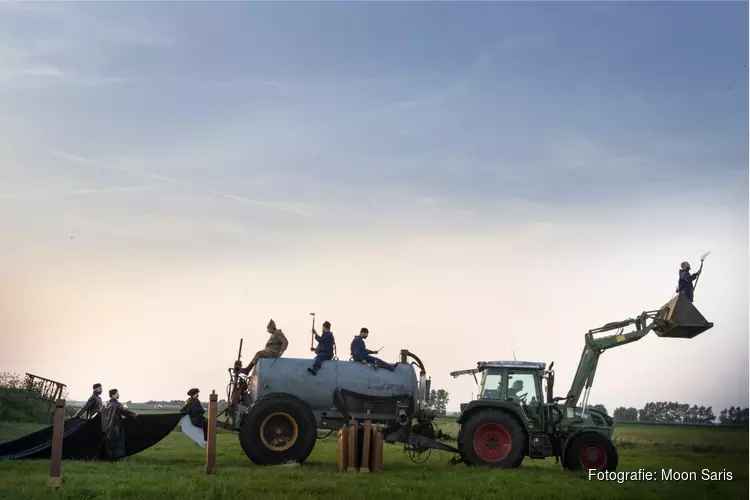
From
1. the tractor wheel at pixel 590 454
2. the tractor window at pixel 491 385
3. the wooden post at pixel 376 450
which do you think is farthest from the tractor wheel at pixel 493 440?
the wooden post at pixel 376 450

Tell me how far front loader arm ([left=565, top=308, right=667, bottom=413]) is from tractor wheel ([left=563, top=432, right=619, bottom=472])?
154 centimetres

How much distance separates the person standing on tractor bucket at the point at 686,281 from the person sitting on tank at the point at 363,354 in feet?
26.5

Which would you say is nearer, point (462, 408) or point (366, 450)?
point (366, 450)

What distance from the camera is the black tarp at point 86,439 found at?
2053cm

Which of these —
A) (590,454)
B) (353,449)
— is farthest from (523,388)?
(353,449)

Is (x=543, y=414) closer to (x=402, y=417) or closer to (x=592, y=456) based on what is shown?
(x=592, y=456)

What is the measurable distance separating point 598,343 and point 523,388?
2.62 m

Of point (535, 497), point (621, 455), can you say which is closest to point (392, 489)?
point (535, 497)

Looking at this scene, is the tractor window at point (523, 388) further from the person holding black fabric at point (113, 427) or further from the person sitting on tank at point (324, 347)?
the person holding black fabric at point (113, 427)

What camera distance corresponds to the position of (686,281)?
21.4 meters

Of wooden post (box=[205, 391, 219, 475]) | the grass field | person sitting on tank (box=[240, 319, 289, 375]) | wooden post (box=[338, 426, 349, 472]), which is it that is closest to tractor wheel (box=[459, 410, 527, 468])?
the grass field

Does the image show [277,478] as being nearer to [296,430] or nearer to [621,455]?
[296,430]

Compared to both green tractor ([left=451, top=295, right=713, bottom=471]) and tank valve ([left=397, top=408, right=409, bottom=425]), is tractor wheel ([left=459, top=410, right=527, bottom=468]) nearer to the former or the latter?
green tractor ([left=451, top=295, right=713, bottom=471])

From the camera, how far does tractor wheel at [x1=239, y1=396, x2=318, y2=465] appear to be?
826 inches
